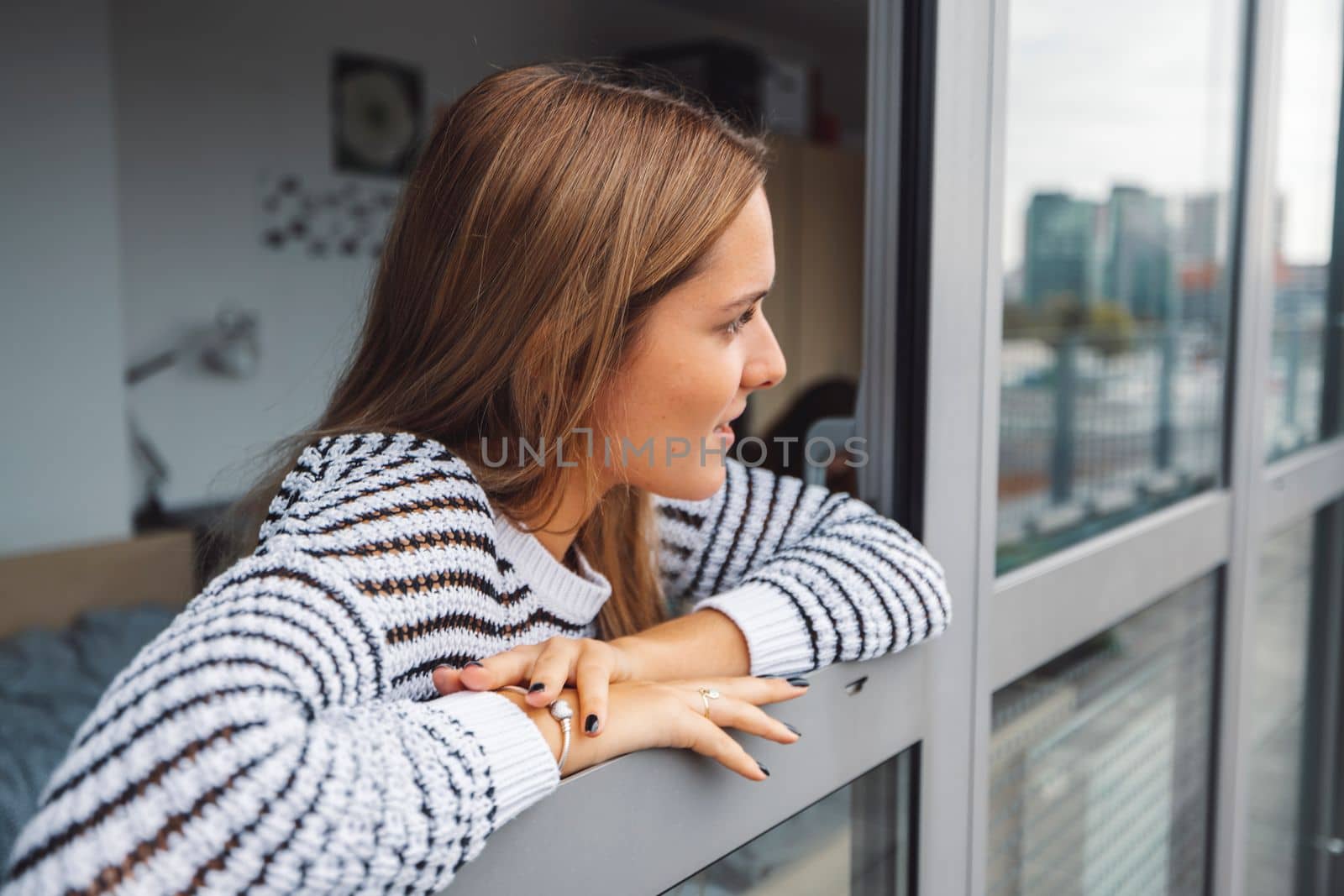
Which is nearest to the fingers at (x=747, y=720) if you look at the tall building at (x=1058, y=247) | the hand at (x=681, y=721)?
the hand at (x=681, y=721)

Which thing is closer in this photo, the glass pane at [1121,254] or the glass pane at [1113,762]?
the glass pane at [1113,762]

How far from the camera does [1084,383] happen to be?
5.34ft

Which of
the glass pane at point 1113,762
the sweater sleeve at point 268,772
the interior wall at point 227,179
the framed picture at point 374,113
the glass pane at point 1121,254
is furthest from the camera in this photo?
the framed picture at point 374,113

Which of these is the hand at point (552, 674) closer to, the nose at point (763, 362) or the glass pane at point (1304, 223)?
the nose at point (763, 362)

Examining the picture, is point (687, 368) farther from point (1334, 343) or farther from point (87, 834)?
point (1334, 343)

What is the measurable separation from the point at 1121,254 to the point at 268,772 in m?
1.66

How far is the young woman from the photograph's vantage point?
18.1 inches

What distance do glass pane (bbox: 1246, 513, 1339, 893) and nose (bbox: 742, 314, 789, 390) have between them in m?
1.28

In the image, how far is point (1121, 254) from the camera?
5.62 feet

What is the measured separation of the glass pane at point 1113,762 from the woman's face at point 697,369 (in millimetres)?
456

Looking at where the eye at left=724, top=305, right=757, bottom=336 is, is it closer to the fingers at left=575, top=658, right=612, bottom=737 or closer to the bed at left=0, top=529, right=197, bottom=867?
the fingers at left=575, top=658, right=612, bottom=737

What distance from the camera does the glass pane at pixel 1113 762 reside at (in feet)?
3.57

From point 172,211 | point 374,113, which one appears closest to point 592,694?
point 172,211

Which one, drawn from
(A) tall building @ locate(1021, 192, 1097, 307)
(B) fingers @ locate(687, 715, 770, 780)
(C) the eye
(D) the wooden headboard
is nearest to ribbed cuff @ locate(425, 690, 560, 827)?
(B) fingers @ locate(687, 715, 770, 780)
